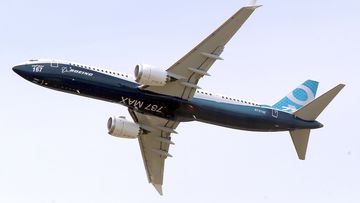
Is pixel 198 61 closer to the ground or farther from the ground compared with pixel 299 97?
farther from the ground

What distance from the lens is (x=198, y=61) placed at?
80.1m

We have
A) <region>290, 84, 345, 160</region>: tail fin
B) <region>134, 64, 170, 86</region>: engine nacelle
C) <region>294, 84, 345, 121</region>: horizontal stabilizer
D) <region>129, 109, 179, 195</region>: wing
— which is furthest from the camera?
<region>129, 109, 179, 195</region>: wing

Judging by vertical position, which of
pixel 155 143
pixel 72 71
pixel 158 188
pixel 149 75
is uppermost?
pixel 149 75

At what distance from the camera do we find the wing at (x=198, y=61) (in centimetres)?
7588

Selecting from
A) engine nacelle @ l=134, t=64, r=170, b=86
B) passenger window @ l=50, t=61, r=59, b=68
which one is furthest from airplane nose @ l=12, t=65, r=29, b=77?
engine nacelle @ l=134, t=64, r=170, b=86

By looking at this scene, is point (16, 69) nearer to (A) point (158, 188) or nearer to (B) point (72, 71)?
(B) point (72, 71)

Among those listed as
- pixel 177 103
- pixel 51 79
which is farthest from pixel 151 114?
pixel 51 79

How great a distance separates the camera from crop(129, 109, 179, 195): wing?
294 ft

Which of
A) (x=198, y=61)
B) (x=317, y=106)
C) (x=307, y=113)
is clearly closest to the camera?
(x=198, y=61)

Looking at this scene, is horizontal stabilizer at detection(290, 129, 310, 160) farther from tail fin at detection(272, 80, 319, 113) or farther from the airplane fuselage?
tail fin at detection(272, 80, 319, 113)

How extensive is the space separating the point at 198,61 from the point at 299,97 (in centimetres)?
1689

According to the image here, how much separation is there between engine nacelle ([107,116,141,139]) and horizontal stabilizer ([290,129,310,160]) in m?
16.6

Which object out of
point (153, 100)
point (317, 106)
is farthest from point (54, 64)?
point (317, 106)

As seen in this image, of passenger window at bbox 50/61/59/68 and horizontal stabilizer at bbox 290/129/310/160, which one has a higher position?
passenger window at bbox 50/61/59/68
